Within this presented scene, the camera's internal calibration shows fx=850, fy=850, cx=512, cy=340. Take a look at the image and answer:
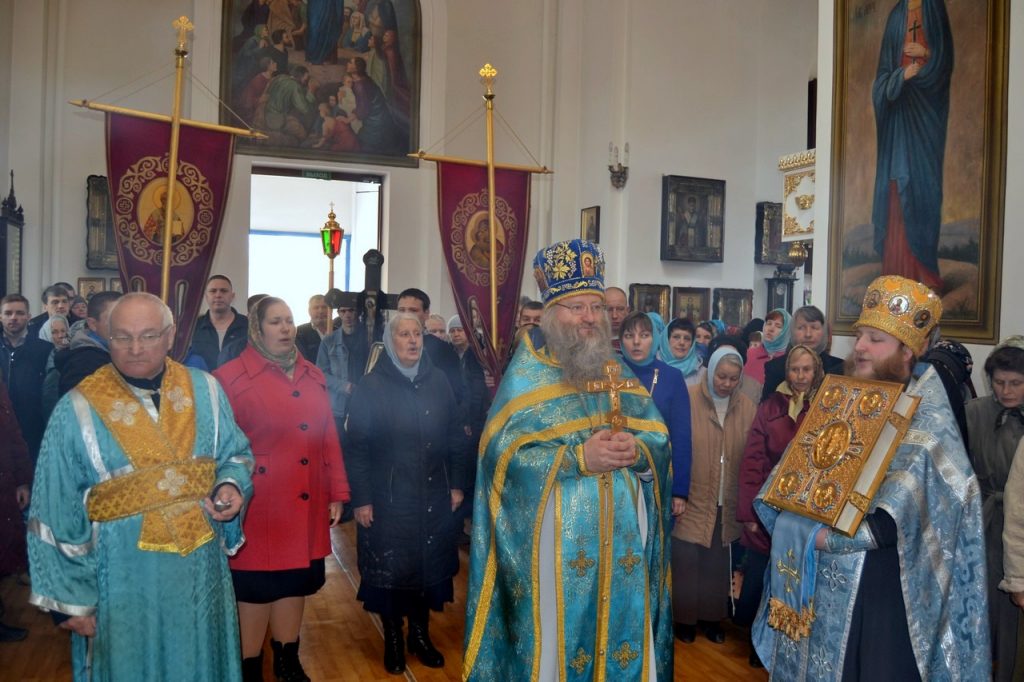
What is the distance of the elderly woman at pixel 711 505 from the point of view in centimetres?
482

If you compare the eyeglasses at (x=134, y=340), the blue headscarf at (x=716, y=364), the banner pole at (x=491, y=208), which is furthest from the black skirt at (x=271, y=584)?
the banner pole at (x=491, y=208)

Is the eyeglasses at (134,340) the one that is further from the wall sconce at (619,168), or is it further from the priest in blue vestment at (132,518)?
the wall sconce at (619,168)

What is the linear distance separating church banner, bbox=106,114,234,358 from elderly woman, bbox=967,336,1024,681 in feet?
13.6

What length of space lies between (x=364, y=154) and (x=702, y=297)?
535 cm

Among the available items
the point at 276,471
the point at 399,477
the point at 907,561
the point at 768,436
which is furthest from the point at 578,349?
the point at 768,436

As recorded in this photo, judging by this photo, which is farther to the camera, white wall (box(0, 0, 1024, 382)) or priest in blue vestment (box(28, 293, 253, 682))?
white wall (box(0, 0, 1024, 382))

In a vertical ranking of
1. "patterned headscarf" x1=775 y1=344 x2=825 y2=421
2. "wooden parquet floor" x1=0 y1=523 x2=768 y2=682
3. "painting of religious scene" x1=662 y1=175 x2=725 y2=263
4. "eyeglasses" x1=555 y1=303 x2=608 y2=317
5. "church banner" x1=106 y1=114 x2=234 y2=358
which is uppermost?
"painting of religious scene" x1=662 y1=175 x2=725 y2=263

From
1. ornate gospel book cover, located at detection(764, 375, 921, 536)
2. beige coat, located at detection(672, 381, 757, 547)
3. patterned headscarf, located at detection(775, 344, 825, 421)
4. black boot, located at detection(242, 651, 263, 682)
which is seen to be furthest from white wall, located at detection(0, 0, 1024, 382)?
ornate gospel book cover, located at detection(764, 375, 921, 536)

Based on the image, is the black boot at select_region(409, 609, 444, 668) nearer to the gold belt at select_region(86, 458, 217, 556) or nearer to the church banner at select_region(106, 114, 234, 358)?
the gold belt at select_region(86, 458, 217, 556)

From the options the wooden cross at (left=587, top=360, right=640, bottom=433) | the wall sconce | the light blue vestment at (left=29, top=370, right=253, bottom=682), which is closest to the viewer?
the light blue vestment at (left=29, top=370, right=253, bottom=682)

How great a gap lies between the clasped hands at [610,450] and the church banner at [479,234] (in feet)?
13.2

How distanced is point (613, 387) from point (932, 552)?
1.13m

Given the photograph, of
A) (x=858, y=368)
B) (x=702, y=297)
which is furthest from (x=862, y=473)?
(x=702, y=297)

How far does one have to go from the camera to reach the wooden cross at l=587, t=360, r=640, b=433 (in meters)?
2.95
